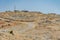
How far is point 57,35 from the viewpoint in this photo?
20.1 metres

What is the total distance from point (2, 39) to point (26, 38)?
290cm

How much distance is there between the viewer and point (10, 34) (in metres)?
18.8

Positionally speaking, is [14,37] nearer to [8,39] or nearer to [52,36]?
[8,39]

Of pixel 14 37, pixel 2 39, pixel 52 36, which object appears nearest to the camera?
pixel 2 39

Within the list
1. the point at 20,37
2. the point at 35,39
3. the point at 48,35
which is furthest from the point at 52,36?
the point at 20,37

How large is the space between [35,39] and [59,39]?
261cm

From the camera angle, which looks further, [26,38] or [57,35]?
[57,35]

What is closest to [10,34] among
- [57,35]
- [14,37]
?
[14,37]

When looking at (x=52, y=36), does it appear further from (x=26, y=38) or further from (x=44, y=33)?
(x=26, y=38)

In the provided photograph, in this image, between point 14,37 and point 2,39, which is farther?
point 14,37

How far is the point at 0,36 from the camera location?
17.3 m

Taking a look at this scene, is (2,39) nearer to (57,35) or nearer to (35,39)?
(35,39)

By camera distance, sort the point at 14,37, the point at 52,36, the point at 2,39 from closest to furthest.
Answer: the point at 2,39
the point at 14,37
the point at 52,36

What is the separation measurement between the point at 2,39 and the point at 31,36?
382 cm
